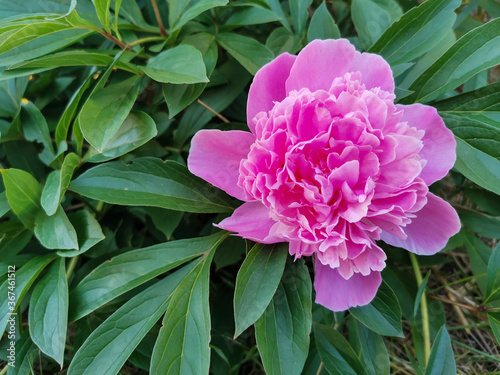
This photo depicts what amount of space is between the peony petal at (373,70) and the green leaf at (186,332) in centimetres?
34

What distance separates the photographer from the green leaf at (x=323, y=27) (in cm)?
72

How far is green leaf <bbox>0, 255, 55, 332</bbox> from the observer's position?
64cm

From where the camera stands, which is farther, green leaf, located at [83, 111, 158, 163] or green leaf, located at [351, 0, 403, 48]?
green leaf, located at [351, 0, 403, 48]

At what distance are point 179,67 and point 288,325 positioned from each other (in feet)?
1.31

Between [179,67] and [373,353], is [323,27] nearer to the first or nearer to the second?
[179,67]

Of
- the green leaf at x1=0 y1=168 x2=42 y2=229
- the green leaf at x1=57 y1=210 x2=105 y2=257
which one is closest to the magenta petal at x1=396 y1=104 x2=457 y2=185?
the green leaf at x1=57 y1=210 x2=105 y2=257

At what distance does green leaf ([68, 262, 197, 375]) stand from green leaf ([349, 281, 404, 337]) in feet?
0.85

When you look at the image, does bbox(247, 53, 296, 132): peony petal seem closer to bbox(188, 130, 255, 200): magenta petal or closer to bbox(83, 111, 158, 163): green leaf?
bbox(188, 130, 255, 200): magenta petal

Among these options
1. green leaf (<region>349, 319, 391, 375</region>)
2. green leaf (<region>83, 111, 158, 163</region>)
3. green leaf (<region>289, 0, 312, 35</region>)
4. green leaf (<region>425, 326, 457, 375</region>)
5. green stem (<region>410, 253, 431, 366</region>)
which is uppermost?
green leaf (<region>289, 0, 312, 35</region>)

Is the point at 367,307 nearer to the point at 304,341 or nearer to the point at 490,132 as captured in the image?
the point at 304,341

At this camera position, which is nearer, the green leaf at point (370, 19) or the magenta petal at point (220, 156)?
the magenta petal at point (220, 156)

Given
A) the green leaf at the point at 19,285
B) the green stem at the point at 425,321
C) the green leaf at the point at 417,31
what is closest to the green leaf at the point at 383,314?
the green stem at the point at 425,321

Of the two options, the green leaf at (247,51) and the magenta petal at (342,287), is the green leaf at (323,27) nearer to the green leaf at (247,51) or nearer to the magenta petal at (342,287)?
the green leaf at (247,51)

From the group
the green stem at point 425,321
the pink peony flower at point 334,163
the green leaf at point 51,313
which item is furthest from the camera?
the green stem at point 425,321
